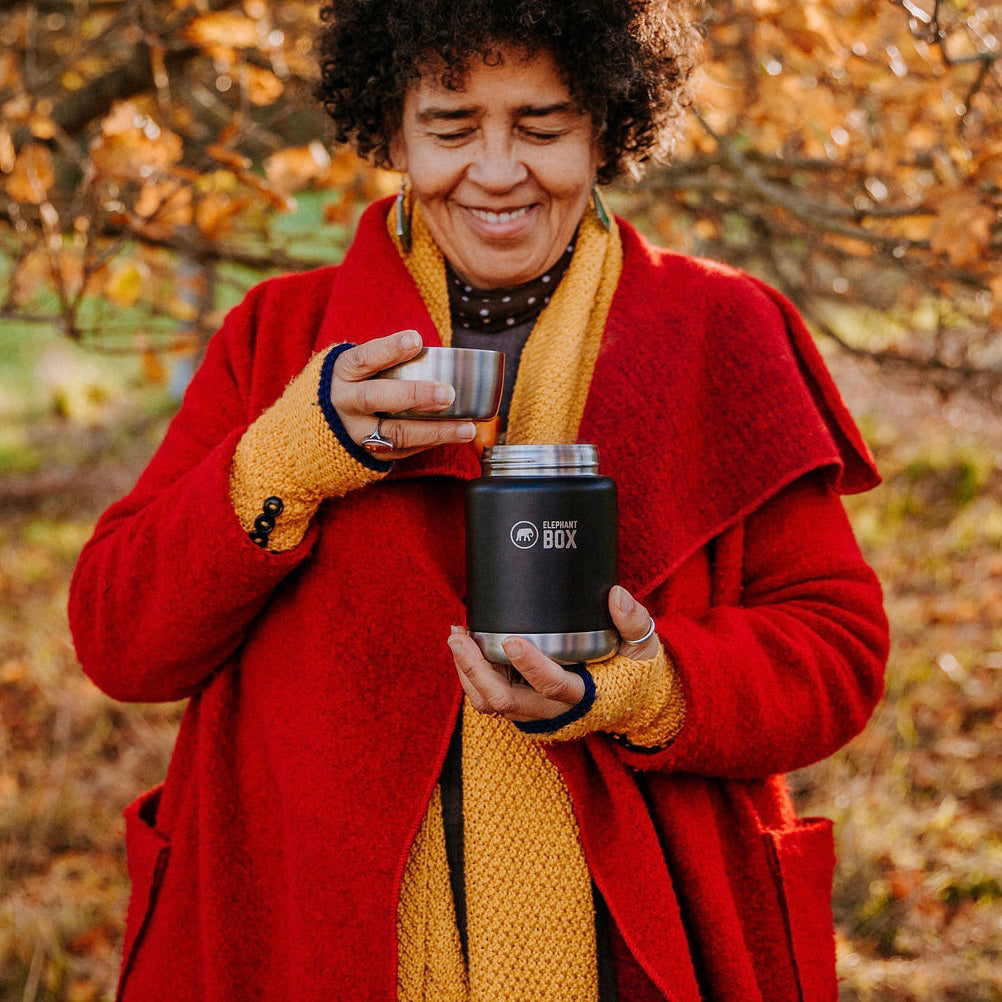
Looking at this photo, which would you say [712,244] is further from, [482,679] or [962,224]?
[482,679]

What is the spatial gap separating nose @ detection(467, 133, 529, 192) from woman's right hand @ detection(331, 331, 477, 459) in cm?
40

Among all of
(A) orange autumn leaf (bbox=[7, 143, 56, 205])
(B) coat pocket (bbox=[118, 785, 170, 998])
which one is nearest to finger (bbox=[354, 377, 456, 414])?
(B) coat pocket (bbox=[118, 785, 170, 998])

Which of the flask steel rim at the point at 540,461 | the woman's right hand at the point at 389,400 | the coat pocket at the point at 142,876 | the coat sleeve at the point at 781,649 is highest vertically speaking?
the woman's right hand at the point at 389,400

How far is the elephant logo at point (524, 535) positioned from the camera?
1.20 meters

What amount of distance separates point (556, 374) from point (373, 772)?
2.07 ft

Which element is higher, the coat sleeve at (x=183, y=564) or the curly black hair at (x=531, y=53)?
the curly black hair at (x=531, y=53)

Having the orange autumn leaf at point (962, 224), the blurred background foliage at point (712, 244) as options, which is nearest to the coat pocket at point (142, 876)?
the blurred background foliage at point (712, 244)

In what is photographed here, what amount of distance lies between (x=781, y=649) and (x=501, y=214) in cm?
76

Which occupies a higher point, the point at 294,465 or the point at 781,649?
the point at 294,465

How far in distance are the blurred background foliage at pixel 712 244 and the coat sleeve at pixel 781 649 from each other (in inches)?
40.8

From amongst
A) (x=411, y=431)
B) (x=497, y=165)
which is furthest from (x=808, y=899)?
(x=497, y=165)

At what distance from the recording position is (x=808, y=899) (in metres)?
1.55

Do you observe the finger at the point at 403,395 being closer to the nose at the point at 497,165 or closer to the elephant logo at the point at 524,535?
the elephant logo at the point at 524,535

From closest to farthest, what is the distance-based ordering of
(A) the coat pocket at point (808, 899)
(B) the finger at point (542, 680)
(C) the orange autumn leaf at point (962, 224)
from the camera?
(B) the finger at point (542, 680), (A) the coat pocket at point (808, 899), (C) the orange autumn leaf at point (962, 224)
